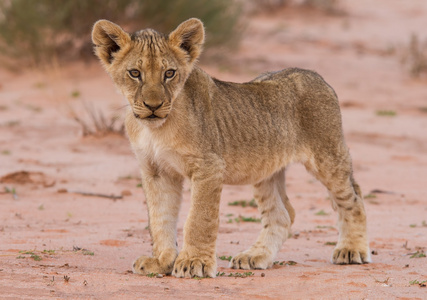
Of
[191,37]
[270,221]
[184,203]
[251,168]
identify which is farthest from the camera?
[184,203]

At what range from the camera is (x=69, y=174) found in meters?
10.9

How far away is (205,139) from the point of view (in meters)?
5.86

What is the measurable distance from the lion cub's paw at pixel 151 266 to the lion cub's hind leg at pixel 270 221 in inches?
33.0

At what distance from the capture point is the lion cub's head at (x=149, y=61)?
5488 mm

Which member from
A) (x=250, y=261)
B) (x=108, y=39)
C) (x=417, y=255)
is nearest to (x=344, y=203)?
(x=417, y=255)

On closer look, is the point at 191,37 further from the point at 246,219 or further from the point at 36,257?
the point at 246,219

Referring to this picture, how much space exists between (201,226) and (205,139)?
64 centimetres

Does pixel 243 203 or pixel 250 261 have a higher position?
pixel 243 203

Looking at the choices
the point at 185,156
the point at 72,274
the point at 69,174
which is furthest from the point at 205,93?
the point at 69,174

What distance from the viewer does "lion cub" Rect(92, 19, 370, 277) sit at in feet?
18.7

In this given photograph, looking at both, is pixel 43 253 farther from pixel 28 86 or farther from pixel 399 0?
pixel 399 0

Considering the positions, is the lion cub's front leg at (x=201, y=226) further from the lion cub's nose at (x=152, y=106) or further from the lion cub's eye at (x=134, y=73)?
the lion cub's eye at (x=134, y=73)

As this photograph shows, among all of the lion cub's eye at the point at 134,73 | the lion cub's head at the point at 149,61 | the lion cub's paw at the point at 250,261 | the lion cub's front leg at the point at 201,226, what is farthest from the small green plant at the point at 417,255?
the lion cub's eye at the point at 134,73

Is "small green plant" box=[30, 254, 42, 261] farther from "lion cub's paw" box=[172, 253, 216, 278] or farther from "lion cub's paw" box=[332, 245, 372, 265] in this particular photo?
"lion cub's paw" box=[332, 245, 372, 265]
